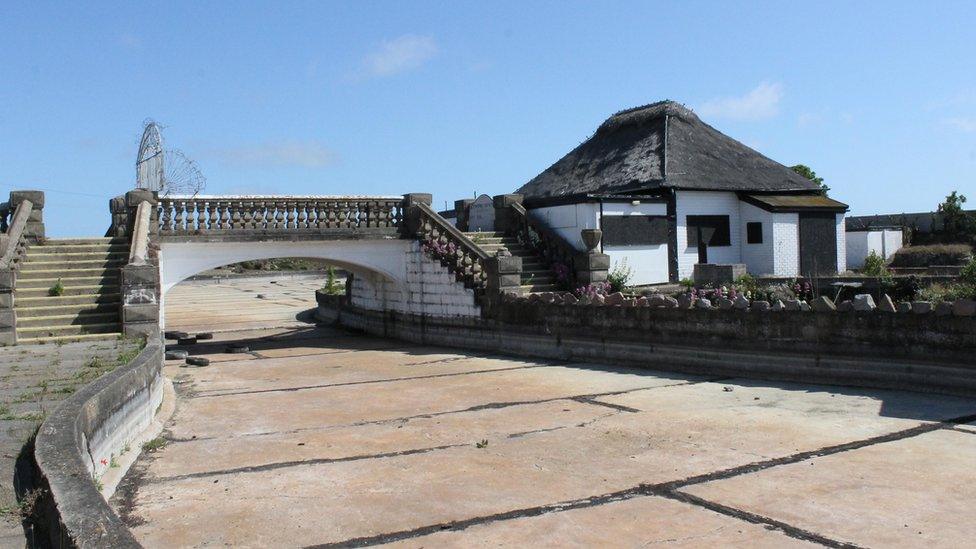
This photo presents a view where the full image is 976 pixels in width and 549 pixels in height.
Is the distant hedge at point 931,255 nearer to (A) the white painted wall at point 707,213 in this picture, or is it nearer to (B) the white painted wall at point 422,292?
(A) the white painted wall at point 707,213

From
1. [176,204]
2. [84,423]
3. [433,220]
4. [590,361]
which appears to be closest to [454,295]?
[433,220]

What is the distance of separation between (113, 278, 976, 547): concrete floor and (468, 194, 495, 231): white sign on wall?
33.1 feet

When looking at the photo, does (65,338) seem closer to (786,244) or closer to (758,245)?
(758,245)

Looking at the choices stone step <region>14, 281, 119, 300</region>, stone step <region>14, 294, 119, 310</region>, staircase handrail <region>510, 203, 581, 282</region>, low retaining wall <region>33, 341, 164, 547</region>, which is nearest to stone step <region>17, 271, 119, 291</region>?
stone step <region>14, 281, 119, 300</region>

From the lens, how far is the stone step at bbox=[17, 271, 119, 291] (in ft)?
51.0

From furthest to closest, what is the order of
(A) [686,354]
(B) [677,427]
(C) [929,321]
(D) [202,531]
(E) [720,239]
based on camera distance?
(E) [720,239], (A) [686,354], (C) [929,321], (B) [677,427], (D) [202,531]

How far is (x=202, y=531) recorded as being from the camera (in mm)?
5906

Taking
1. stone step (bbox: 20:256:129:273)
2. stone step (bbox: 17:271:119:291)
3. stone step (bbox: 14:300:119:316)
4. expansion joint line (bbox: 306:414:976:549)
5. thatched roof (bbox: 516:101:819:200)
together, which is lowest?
expansion joint line (bbox: 306:414:976:549)

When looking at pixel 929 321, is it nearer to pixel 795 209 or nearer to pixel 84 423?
pixel 84 423

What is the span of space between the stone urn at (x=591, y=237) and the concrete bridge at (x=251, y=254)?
192 mm

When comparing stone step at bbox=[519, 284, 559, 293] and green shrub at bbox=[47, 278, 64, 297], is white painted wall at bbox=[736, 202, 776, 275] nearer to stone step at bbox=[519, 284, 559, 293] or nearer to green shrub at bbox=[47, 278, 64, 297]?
stone step at bbox=[519, 284, 559, 293]

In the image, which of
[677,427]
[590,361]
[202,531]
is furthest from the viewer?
[590,361]

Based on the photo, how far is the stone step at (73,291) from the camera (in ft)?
49.6

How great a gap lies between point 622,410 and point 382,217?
1127 centimetres
